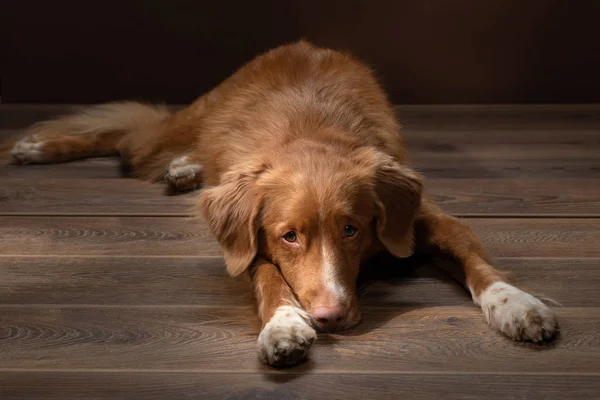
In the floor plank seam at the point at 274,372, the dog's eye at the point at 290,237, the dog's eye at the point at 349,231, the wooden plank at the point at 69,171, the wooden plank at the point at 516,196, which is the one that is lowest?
the wooden plank at the point at 69,171

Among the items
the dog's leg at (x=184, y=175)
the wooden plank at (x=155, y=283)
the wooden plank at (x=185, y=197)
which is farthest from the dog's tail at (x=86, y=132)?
the wooden plank at (x=155, y=283)

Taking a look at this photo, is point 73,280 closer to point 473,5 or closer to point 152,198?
point 152,198

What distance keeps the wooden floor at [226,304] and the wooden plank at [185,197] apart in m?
0.01

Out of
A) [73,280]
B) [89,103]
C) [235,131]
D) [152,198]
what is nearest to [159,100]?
[89,103]

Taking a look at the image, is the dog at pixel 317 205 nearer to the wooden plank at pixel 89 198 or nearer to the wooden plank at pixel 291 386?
the wooden plank at pixel 291 386

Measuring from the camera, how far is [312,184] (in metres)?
2.63

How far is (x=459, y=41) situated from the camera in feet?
18.3

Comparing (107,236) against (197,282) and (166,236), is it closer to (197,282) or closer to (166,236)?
(166,236)

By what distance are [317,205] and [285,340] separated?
0.48 metres

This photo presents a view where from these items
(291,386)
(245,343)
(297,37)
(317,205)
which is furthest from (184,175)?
(297,37)

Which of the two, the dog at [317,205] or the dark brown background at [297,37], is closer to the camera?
the dog at [317,205]

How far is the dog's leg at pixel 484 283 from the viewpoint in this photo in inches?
95.1

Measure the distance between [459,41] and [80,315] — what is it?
3.77 m

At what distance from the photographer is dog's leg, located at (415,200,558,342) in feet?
7.93
